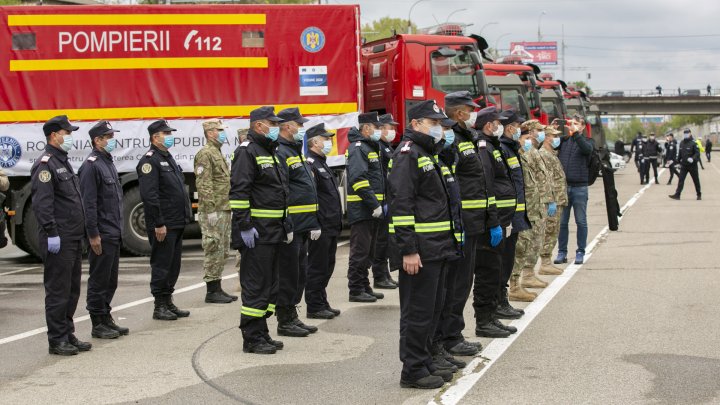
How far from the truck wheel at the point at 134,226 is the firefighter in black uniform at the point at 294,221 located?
21.7 ft

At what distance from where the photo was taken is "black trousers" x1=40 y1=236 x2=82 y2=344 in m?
8.00

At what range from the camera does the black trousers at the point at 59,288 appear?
800 centimetres

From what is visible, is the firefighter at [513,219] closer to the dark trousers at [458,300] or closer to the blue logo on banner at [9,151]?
the dark trousers at [458,300]

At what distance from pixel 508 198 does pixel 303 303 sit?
9.16 feet

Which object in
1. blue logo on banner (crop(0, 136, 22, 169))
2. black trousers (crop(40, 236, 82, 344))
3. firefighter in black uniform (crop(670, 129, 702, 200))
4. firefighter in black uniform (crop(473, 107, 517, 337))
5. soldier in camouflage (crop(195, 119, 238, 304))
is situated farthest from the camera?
firefighter in black uniform (crop(670, 129, 702, 200))

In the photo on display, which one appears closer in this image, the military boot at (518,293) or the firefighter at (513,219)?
the firefighter at (513,219)

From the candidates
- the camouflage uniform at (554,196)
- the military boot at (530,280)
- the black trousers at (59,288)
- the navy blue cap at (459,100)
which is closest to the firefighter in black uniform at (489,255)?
the navy blue cap at (459,100)

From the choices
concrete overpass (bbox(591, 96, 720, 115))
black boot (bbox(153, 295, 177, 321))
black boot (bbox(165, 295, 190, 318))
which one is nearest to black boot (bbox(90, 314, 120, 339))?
black boot (bbox(153, 295, 177, 321))

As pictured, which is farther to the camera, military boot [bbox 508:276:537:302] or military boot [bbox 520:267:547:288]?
military boot [bbox 520:267:547:288]

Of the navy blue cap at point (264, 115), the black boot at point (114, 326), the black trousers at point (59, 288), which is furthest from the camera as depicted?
the black boot at point (114, 326)

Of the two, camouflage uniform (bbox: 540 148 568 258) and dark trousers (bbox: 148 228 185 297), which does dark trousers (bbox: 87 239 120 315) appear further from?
camouflage uniform (bbox: 540 148 568 258)

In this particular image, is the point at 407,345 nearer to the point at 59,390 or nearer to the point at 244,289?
the point at 244,289

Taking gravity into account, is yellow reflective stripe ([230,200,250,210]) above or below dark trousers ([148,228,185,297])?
above

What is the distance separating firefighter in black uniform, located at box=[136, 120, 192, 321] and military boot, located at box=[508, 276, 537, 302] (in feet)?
11.3
